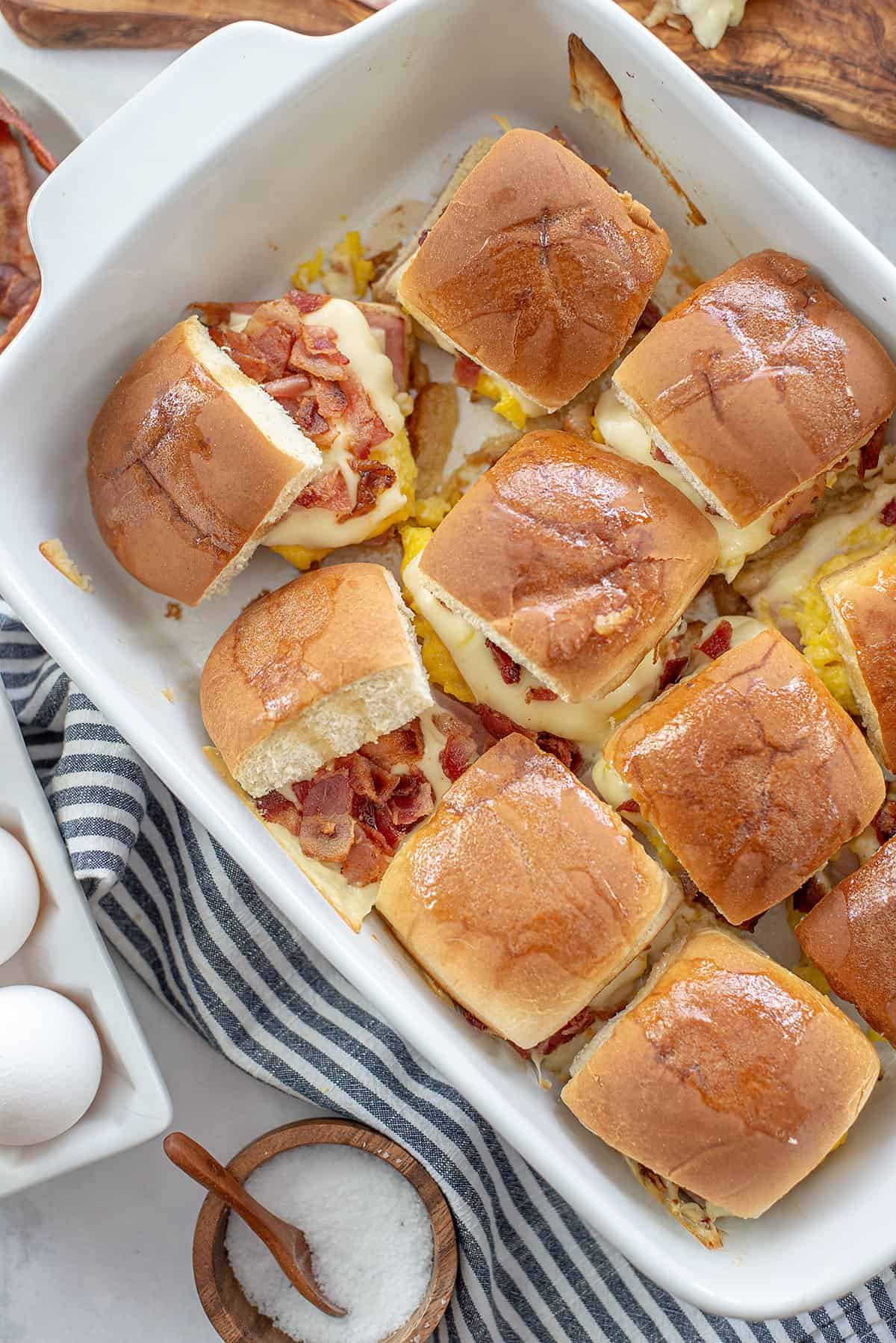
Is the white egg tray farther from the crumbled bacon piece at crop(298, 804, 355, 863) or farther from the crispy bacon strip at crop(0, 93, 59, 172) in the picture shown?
→ the crispy bacon strip at crop(0, 93, 59, 172)

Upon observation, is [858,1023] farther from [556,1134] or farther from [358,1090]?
[358,1090]

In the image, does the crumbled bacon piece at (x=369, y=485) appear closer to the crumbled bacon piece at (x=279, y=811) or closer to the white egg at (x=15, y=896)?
the crumbled bacon piece at (x=279, y=811)

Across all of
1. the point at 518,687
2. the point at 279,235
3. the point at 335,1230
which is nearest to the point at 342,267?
the point at 279,235

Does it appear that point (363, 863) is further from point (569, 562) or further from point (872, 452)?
point (872, 452)

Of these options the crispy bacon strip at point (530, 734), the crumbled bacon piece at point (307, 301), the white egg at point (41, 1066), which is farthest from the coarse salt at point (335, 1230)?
the crumbled bacon piece at point (307, 301)

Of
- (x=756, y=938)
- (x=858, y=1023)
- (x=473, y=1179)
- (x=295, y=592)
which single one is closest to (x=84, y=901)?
(x=295, y=592)

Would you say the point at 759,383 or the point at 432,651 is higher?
the point at 759,383
